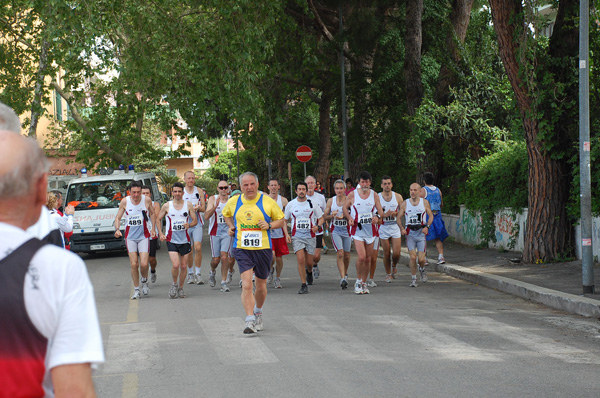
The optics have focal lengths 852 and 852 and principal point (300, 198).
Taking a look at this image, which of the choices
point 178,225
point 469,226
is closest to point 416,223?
point 178,225

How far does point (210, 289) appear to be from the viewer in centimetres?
1440

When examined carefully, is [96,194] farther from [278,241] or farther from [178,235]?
[278,241]

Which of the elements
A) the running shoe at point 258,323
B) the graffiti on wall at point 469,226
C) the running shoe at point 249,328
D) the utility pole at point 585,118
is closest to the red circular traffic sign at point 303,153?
the graffiti on wall at point 469,226

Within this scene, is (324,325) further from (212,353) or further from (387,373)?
(387,373)

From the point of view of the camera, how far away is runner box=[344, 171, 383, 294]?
13156 mm

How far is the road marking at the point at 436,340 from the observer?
7820 mm

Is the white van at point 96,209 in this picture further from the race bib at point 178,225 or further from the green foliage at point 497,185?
the green foliage at point 497,185

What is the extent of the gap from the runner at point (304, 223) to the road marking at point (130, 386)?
692cm

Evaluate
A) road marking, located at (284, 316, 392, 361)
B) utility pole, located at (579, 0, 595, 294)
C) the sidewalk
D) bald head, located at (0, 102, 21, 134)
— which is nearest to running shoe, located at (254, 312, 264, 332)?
road marking, located at (284, 316, 392, 361)

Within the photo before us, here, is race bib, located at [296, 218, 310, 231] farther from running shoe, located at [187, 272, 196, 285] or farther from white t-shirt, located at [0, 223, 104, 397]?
white t-shirt, located at [0, 223, 104, 397]

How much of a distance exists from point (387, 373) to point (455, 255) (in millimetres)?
12163

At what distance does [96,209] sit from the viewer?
22281mm

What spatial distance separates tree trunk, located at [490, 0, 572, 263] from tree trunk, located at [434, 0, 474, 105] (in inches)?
303

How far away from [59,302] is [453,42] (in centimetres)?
2254
